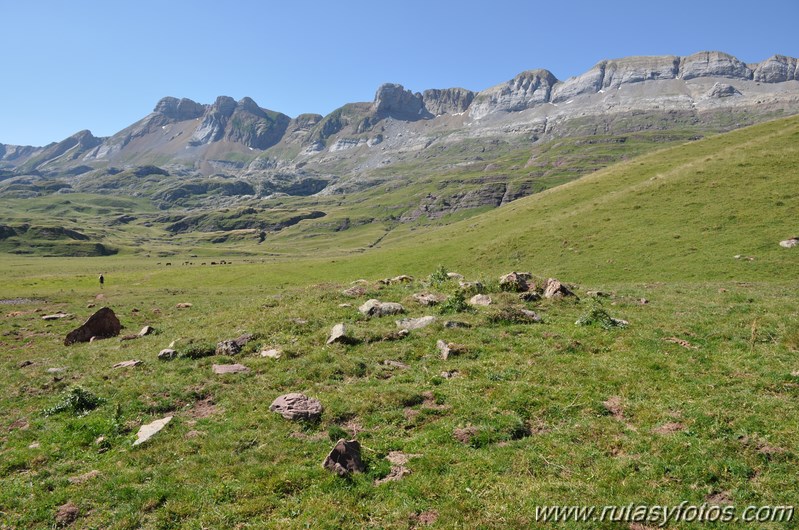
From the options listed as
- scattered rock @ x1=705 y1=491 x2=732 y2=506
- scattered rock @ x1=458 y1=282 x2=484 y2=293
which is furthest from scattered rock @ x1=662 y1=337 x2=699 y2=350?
scattered rock @ x1=458 y1=282 x2=484 y2=293

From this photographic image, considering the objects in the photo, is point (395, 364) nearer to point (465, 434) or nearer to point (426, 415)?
point (426, 415)

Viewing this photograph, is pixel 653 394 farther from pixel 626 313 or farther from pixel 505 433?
pixel 626 313

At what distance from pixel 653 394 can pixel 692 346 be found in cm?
592

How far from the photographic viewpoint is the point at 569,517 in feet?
32.1

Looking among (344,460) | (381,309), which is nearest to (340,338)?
(381,309)

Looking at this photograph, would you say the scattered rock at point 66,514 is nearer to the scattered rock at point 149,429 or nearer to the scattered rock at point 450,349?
the scattered rock at point 149,429

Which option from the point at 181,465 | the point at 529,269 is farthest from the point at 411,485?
the point at 529,269

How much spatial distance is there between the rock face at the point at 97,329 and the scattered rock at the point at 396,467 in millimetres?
30078

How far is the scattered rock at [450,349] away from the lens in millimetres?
19375

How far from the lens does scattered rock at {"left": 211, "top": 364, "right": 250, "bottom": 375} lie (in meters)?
19.8

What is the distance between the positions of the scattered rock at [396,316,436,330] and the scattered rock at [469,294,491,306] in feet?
12.2

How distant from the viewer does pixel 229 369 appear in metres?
20.1

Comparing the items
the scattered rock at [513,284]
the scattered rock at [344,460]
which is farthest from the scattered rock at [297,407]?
the scattered rock at [513,284]

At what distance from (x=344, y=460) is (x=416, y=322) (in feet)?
39.6
